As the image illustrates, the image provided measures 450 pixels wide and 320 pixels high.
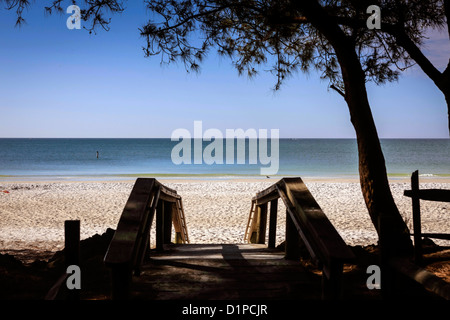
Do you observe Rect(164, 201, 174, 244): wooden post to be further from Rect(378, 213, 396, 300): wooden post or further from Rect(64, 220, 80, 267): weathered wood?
Rect(378, 213, 396, 300): wooden post

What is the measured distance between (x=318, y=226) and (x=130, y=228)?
149 cm

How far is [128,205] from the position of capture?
3.32m

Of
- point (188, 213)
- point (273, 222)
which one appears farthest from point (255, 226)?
point (188, 213)

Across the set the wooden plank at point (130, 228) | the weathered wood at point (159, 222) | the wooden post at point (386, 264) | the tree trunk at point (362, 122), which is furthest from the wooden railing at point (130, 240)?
the tree trunk at point (362, 122)

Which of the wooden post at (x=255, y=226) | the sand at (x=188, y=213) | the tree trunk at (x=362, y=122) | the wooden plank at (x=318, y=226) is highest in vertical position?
the tree trunk at (x=362, y=122)

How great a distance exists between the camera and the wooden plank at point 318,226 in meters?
2.66

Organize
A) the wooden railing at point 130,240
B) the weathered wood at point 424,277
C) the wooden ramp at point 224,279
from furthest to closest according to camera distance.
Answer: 1. the wooden ramp at point 224,279
2. the wooden railing at point 130,240
3. the weathered wood at point 424,277

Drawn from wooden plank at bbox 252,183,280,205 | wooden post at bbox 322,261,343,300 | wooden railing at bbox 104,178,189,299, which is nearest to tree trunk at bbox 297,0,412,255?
wooden plank at bbox 252,183,280,205

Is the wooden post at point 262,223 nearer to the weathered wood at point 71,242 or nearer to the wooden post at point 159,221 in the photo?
the wooden post at point 159,221

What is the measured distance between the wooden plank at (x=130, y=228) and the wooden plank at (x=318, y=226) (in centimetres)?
138

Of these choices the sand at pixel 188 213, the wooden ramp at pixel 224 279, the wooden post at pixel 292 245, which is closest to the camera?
the wooden ramp at pixel 224 279

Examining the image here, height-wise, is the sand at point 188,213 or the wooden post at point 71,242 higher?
the wooden post at point 71,242
